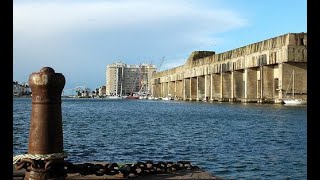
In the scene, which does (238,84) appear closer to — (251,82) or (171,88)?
(251,82)

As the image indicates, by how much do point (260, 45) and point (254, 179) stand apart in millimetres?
66007

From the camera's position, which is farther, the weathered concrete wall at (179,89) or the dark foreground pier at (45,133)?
the weathered concrete wall at (179,89)

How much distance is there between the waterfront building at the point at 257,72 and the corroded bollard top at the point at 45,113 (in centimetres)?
6213

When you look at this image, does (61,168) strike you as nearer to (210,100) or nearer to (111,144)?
(111,144)

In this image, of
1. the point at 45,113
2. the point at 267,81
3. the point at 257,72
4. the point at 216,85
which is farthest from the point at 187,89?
the point at 45,113

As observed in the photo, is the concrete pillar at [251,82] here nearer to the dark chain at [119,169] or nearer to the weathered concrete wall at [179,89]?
the weathered concrete wall at [179,89]

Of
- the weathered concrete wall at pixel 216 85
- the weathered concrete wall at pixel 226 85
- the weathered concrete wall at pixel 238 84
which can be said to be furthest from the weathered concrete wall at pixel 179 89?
the weathered concrete wall at pixel 238 84

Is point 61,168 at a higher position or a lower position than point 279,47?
lower

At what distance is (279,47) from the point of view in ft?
221

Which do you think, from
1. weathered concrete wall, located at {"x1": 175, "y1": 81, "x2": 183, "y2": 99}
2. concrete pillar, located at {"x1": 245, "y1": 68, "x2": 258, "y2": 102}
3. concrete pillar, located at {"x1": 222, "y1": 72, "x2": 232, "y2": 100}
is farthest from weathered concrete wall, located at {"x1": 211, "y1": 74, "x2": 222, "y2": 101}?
weathered concrete wall, located at {"x1": 175, "y1": 81, "x2": 183, "y2": 99}

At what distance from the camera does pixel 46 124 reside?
451 cm

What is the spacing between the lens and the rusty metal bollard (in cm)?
446

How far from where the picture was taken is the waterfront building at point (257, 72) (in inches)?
2557
